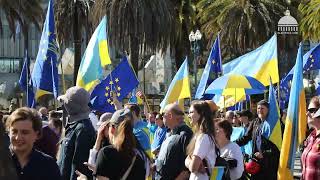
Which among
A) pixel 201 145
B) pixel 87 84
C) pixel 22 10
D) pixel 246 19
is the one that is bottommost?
pixel 201 145

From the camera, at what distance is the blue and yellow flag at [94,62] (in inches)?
471

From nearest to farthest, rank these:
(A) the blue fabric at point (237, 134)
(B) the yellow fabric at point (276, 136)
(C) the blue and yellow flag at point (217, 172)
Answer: (C) the blue and yellow flag at point (217, 172) < (B) the yellow fabric at point (276, 136) < (A) the blue fabric at point (237, 134)

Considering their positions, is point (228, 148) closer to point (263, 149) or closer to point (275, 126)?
point (263, 149)

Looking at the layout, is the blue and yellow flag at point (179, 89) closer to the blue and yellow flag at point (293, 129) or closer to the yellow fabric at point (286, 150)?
the blue and yellow flag at point (293, 129)

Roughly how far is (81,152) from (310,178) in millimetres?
2148

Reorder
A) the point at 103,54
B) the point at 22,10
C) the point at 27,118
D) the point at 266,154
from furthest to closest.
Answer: the point at 22,10
the point at 103,54
the point at 266,154
the point at 27,118

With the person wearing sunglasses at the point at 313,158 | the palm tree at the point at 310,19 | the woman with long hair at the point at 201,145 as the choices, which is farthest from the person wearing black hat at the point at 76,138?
the palm tree at the point at 310,19

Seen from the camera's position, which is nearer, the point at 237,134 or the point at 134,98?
the point at 237,134

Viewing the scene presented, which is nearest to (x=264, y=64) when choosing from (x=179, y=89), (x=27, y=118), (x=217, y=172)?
(x=179, y=89)

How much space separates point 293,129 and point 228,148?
95cm

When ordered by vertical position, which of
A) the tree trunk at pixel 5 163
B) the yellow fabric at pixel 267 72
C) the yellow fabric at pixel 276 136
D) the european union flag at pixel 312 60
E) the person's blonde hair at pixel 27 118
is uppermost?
the european union flag at pixel 312 60

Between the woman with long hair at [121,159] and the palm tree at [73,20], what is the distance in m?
23.8

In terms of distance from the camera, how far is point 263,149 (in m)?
10.4

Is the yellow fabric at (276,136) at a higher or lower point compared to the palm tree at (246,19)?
lower
